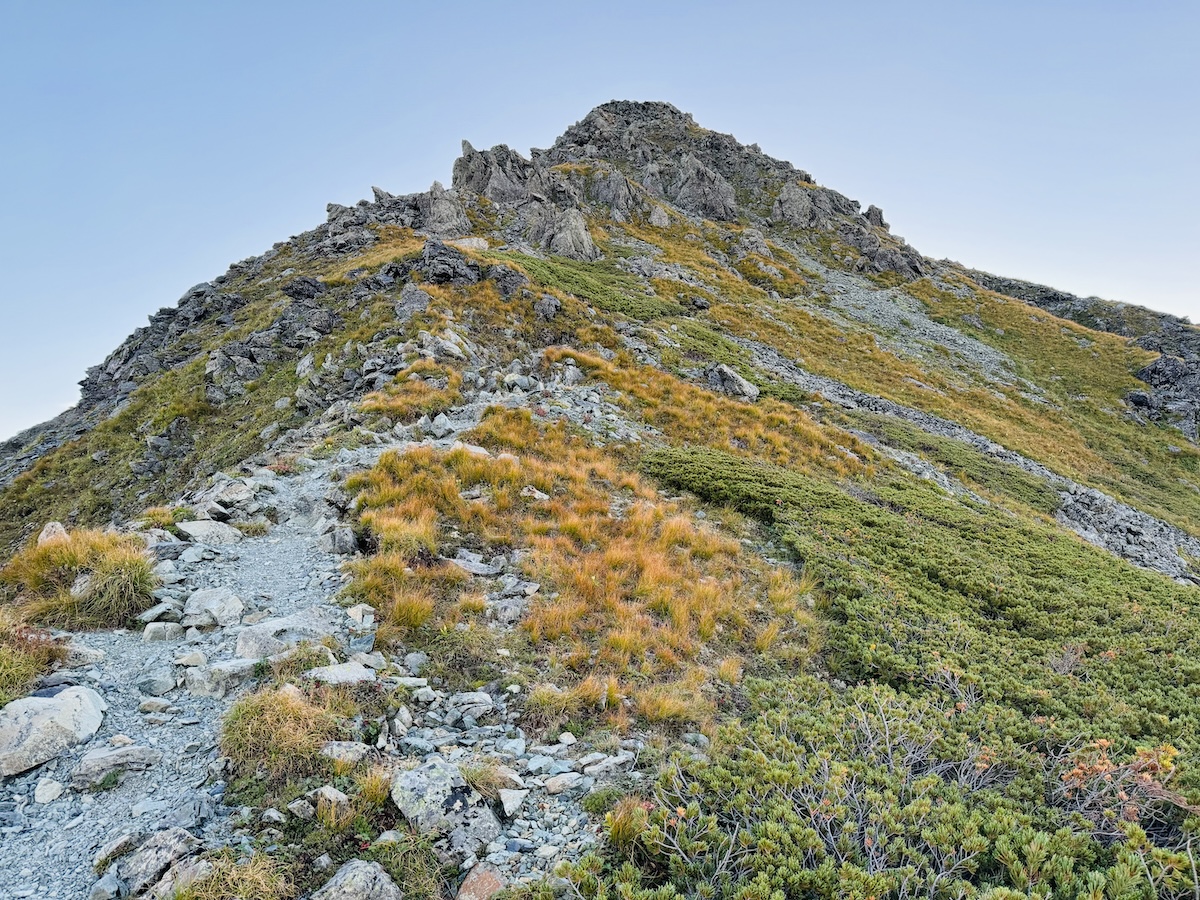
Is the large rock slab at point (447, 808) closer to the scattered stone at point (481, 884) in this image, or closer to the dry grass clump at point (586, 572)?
the scattered stone at point (481, 884)

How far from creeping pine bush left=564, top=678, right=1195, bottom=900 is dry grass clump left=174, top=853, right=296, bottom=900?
2.44m

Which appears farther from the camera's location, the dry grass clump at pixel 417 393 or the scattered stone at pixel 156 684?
the dry grass clump at pixel 417 393

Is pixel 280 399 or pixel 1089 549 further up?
pixel 1089 549

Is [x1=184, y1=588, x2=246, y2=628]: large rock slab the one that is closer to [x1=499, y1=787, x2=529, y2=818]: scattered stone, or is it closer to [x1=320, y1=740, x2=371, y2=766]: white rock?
[x1=320, y1=740, x2=371, y2=766]: white rock

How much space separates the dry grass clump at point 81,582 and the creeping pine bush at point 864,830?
7.81 metres

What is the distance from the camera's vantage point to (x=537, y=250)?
2067 inches

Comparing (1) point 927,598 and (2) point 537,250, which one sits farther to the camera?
(2) point 537,250

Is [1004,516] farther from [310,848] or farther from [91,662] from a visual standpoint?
[91,662]

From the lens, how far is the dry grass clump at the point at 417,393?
59.4 ft

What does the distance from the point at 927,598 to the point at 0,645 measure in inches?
600

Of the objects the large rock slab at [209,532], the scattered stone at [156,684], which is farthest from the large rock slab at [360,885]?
the large rock slab at [209,532]

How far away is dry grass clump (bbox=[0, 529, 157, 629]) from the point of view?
770cm

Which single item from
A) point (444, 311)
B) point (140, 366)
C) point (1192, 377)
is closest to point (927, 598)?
point (444, 311)

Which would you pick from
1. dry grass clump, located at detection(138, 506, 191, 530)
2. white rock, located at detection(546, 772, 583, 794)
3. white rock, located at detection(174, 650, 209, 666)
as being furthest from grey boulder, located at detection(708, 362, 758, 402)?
white rock, located at detection(174, 650, 209, 666)
